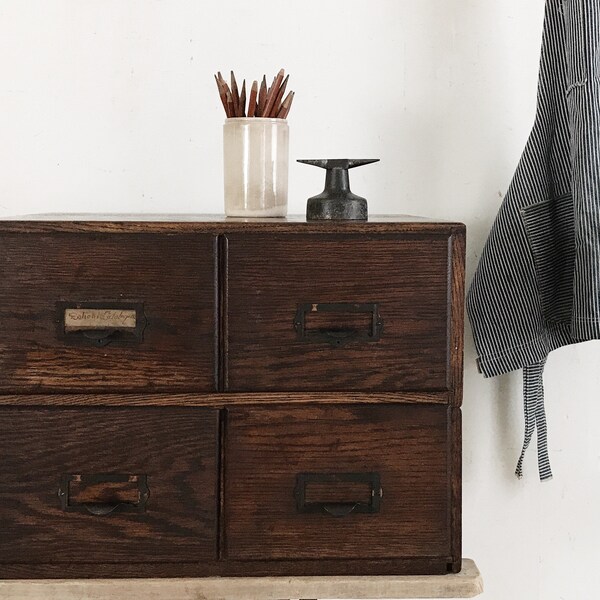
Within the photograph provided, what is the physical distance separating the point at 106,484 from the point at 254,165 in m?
0.53

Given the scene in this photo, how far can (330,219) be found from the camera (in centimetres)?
129

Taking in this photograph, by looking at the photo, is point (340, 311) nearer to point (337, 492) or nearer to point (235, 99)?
point (337, 492)

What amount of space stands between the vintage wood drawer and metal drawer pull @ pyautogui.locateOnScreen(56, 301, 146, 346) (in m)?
0.18

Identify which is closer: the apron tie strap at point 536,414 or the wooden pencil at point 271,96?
the wooden pencil at point 271,96

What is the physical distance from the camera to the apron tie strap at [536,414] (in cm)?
161

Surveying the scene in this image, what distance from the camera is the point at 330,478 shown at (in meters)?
1.22

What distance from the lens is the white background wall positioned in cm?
161

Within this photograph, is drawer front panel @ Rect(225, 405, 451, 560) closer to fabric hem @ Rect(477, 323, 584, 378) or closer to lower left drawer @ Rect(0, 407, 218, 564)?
lower left drawer @ Rect(0, 407, 218, 564)

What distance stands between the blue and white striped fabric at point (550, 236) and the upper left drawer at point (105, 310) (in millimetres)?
570

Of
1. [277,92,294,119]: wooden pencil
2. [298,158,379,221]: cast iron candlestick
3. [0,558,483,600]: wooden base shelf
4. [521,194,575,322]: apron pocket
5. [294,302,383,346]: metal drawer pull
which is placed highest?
[277,92,294,119]: wooden pencil

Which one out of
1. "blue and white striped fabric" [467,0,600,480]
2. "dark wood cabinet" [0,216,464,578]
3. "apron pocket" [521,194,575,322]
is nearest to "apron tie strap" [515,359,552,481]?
"blue and white striped fabric" [467,0,600,480]

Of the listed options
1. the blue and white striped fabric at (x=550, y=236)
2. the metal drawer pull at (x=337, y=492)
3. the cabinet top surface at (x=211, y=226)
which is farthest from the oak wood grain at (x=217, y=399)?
the blue and white striped fabric at (x=550, y=236)

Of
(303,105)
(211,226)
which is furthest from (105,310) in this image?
(303,105)

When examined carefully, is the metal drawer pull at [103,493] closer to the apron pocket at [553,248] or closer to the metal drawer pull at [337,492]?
the metal drawer pull at [337,492]
